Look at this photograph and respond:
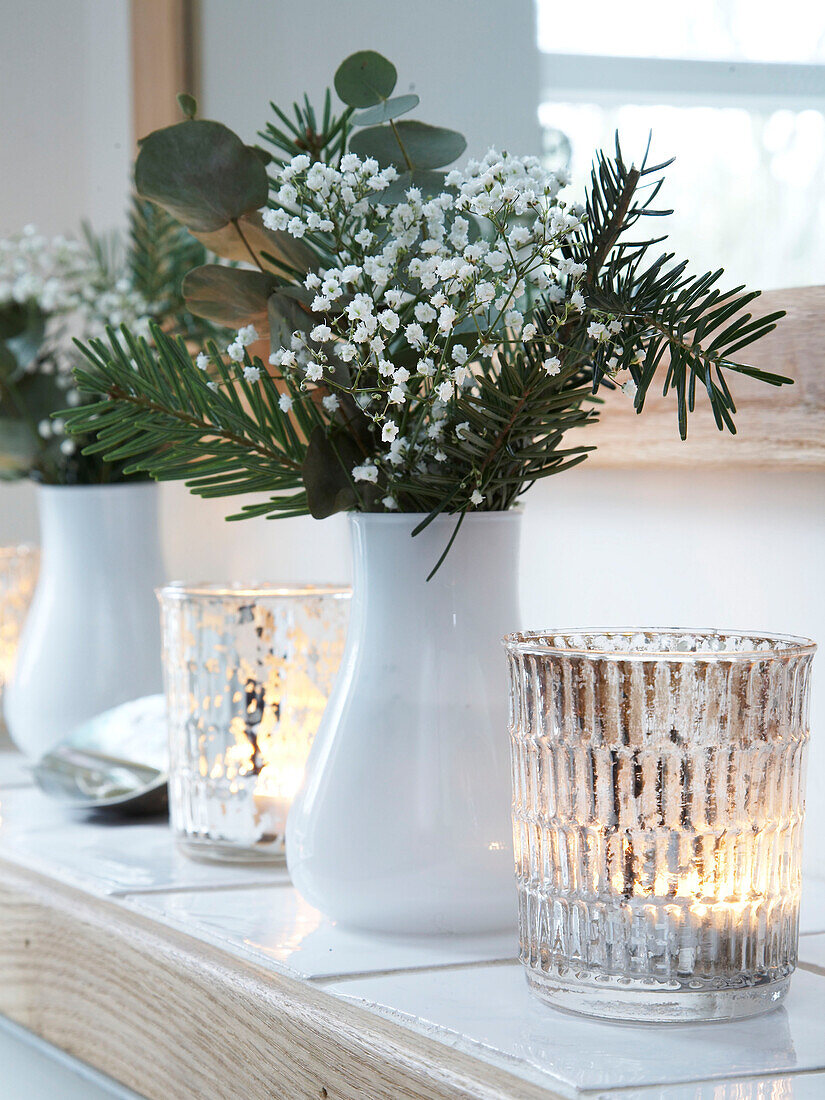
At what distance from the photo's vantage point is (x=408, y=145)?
0.51m

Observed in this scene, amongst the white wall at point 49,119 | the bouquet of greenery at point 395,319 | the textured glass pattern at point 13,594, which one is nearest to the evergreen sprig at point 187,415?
the bouquet of greenery at point 395,319

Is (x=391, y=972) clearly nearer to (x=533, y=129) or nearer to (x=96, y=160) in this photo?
(x=533, y=129)

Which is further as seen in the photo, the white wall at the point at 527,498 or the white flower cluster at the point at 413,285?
the white wall at the point at 527,498

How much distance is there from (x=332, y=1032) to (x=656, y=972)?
97 millimetres

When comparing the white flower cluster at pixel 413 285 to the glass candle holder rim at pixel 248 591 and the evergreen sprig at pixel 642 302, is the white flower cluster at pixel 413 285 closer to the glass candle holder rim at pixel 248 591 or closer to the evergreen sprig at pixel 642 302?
the evergreen sprig at pixel 642 302

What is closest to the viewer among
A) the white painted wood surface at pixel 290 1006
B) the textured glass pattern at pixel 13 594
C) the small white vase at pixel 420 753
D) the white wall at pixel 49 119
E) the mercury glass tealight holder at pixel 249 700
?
the white painted wood surface at pixel 290 1006

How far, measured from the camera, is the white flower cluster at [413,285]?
425 millimetres

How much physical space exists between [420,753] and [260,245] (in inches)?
7.8

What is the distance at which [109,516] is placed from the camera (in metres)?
0.88

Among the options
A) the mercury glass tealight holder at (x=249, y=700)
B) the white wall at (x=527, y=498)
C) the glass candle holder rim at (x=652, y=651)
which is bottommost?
the mercury glass tealight holder at (x=249, y=700)

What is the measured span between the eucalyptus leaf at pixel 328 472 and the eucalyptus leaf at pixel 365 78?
0.12 meters

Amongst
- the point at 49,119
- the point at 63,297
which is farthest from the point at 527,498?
the point at 49,119

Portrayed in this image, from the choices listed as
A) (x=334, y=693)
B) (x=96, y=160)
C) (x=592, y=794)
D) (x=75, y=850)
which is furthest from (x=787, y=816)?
(x=96, y=160)

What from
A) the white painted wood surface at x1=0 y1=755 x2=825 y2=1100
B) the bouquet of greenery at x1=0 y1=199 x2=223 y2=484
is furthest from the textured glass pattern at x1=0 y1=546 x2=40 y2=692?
the white painted wood surface at x1=0 y1=755 x2=825 y2=1100
